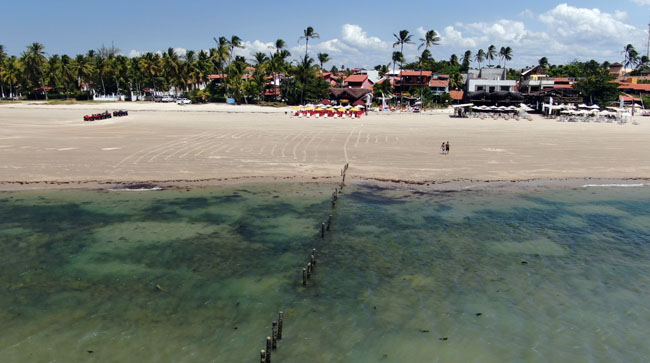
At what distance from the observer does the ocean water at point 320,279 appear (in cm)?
1148

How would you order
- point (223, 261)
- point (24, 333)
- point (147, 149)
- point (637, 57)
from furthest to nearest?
1. point (637, 57)
2. point (147, 149)
3. point (223, 261)
4. point (24, 333)

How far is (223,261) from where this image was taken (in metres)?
16.3

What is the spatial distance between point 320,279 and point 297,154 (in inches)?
790

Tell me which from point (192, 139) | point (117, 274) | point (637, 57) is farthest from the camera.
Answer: point (637, 57)

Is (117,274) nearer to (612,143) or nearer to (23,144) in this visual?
(23,144)

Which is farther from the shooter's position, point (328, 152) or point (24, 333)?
point (328, 152)

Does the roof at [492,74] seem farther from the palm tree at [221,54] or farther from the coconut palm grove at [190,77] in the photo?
the palm tree at [221,54]

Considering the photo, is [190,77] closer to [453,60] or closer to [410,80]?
[410,80]

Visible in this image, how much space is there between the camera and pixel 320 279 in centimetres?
1513

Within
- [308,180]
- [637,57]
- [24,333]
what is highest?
[637,57]

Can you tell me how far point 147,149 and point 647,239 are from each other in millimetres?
31776

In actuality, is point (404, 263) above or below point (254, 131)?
below

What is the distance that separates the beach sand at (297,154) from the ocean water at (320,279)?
440 cm

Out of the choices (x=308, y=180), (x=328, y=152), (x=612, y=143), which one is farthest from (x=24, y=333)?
(x=612, y=143)
